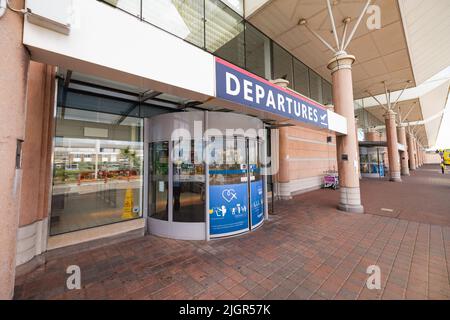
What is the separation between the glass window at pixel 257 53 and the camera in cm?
786

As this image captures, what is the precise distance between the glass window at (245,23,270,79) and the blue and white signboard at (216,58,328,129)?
4.07 m

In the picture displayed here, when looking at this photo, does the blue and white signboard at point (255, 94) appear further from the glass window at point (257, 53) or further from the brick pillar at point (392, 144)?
the brick pillar at point (392, 144)

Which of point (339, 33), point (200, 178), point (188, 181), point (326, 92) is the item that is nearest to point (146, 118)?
point (188, 181)

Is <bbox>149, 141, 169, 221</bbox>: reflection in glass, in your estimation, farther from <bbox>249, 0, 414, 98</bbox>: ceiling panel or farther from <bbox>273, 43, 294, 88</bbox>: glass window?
<bbox>273, 43, 294, 88</bbox>: glass window

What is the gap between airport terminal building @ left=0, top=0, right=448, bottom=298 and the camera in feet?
6.41

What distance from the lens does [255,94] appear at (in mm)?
3580

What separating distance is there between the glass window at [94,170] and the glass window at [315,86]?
10.4m

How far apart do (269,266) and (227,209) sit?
5.10 ft

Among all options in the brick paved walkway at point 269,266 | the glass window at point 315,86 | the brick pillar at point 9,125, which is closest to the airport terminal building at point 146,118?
the brick pillar at point 9,125

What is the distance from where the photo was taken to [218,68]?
122 inches

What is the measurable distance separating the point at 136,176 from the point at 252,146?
11.1 feet

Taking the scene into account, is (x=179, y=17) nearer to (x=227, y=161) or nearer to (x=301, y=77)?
(x=227, y=161)

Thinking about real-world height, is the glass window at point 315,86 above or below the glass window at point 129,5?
above

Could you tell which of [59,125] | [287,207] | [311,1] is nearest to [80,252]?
[59,125]
